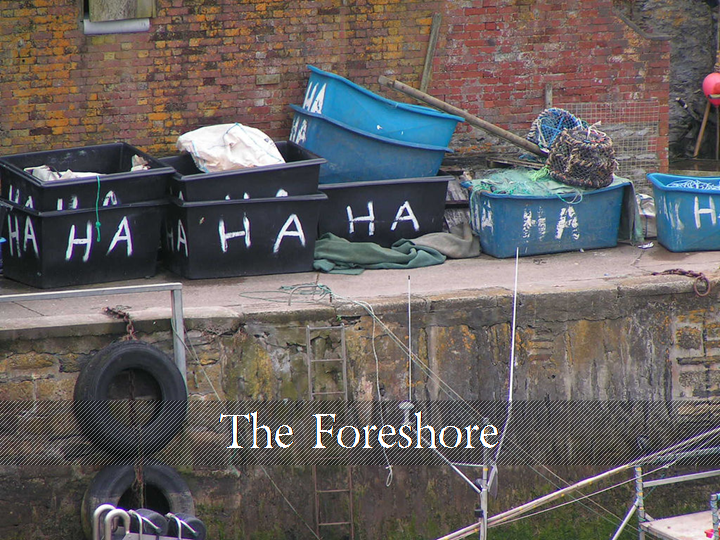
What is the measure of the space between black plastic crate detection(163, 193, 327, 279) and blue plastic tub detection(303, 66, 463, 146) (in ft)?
3.50

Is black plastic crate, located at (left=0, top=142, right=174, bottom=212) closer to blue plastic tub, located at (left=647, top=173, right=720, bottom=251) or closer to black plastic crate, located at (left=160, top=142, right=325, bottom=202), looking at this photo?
black plastic crate, located at (left=160, top=142, right=325, bottom=202)

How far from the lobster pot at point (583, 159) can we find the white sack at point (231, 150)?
8.52ft


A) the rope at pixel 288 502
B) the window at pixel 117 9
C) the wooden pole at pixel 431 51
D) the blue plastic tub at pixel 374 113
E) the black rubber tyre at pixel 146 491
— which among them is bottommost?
the rope at pixel 288 502

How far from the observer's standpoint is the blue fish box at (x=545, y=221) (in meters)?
9.54

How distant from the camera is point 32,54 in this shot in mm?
10016

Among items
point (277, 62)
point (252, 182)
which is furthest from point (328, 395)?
point (277, 62)

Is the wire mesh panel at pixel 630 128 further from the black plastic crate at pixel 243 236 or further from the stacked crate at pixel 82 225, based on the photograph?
the stacked crate at pixel 82 225

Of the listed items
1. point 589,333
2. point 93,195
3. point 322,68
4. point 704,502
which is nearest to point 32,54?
point 93,195

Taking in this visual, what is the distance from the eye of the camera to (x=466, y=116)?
10.2 m

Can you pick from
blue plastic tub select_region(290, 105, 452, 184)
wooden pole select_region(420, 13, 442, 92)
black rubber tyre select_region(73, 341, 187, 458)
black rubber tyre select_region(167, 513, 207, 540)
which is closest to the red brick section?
wooden pole select_region(420, 13, 442, 92)

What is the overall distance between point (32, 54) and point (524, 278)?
16.9ft

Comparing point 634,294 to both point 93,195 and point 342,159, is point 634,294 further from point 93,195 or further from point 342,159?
point 93,195

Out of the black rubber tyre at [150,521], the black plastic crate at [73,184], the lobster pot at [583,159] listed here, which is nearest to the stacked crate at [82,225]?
the black plastic crate at [73,184]

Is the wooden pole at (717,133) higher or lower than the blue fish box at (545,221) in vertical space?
higher
